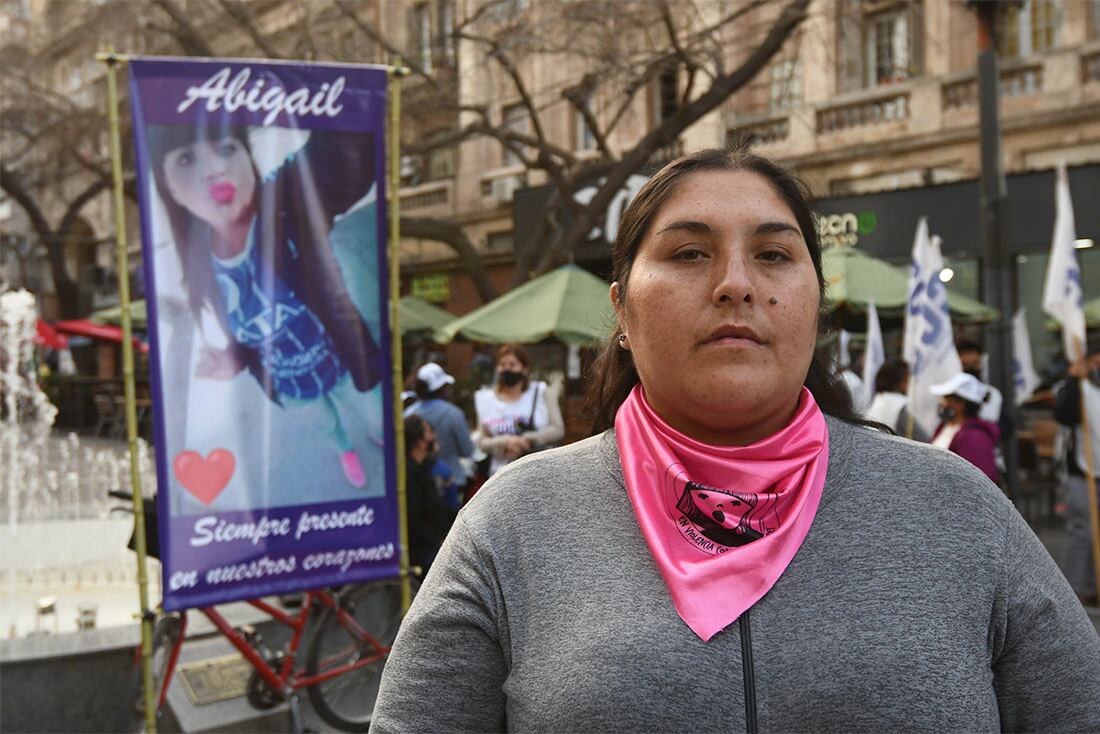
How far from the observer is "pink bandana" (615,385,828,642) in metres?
1.39

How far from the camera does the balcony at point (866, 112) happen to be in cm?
1591

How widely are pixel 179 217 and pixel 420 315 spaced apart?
38.3 feet

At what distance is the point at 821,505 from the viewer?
147cm

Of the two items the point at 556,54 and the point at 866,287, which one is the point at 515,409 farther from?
the point at 556,54

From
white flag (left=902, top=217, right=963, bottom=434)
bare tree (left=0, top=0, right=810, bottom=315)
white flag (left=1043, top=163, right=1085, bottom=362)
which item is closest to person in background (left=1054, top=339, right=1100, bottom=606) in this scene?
white flag (left=1043, top=163, right=1085, bottom=362)

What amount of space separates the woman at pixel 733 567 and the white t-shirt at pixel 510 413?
5.95m

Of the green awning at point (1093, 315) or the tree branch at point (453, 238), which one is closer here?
the green awning at point (1093, 315)

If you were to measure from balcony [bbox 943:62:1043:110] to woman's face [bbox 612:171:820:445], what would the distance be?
47.8 feet

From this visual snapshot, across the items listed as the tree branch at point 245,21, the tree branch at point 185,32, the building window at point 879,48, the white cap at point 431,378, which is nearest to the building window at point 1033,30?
the building window at point 879,48

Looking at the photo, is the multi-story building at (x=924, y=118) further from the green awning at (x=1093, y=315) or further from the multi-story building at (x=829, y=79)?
the green awning at (x=1093, y=315)

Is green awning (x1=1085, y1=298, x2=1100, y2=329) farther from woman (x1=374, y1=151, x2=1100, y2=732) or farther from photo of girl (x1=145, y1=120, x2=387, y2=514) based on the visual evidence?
woman (x1=374, y1=151, x2=1100, y2=732)

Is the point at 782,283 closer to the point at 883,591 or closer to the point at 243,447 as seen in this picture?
the point at 883,591

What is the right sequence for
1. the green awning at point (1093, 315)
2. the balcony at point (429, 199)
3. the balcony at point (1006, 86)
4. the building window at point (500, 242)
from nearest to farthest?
the green awning at point (1093, 315) < the balcony at point (1006, 86) < the building window at point (500, 242) < the balcony at point (429, 199)

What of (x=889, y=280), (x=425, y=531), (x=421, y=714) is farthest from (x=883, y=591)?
(x=889, y=280)
